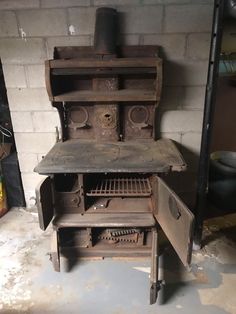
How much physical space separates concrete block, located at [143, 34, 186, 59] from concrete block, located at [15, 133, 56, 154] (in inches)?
38.2

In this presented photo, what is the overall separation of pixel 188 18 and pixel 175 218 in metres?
1.28

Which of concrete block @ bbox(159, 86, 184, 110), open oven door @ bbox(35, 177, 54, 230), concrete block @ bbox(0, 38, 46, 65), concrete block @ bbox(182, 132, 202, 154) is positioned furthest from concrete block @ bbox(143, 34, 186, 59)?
open oven door @ bbox(35, 177, 54, 230)

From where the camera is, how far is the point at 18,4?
5.55 feet

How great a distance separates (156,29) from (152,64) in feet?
1.07

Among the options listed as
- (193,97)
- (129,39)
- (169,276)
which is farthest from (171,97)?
(169,276)

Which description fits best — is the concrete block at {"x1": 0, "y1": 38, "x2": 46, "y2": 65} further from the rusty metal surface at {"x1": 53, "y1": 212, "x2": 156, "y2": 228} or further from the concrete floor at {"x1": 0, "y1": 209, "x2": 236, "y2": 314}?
the concrete floor at {"x1": 0, "y1": 209, "x2": 236, "y2": 314}

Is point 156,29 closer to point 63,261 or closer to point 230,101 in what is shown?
point 63,261

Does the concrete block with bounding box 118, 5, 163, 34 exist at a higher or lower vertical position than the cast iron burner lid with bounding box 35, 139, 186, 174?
higher

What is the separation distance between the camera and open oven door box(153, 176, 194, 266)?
1104 millimetres

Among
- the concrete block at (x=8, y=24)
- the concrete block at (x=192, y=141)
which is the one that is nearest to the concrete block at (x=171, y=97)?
the concrete block at (x=192, y=141)

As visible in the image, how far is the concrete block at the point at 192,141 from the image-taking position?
195 cm

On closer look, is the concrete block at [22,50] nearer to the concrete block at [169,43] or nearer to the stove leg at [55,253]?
the concrete block at [169,43]

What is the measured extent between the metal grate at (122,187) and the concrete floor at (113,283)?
1.62 ft

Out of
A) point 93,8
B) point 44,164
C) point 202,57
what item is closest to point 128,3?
point 93,8
